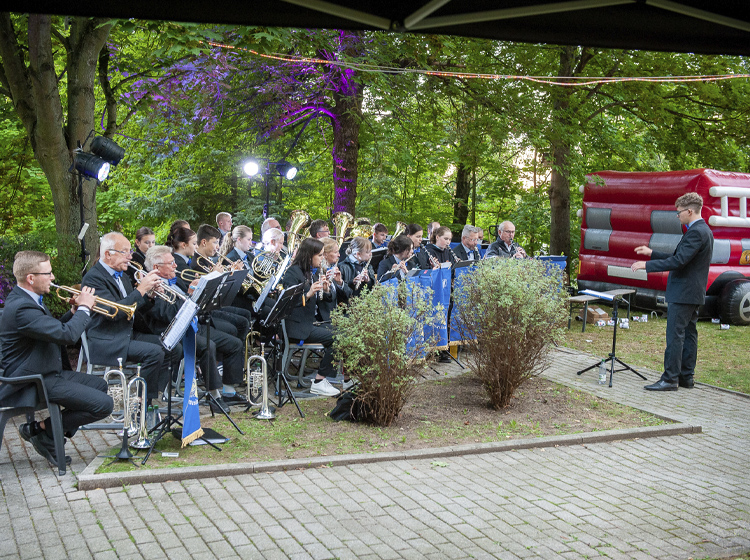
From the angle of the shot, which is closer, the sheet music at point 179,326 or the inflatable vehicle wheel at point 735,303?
the sheet music at point 179,326

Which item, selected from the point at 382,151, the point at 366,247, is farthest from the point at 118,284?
the point at 382,151

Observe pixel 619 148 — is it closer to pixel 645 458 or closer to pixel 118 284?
pixel 645 458

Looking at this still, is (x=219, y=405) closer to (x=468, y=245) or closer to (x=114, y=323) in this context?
(x=114, y=323)

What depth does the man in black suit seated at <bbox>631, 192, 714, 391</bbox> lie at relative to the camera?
8656 mm

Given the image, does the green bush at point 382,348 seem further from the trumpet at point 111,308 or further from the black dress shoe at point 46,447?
the black dress shoe at point 46,447

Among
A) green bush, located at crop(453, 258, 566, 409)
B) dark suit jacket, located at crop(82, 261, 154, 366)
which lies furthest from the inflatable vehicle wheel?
dark suit jacket, located at crop(82, 261, 154, 366)

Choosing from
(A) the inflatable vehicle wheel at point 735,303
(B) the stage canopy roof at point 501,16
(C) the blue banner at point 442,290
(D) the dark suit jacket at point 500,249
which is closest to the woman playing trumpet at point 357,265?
(C) the blue banner at point 442,290

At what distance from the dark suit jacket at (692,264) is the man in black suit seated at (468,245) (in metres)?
2.87

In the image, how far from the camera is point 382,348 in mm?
6512

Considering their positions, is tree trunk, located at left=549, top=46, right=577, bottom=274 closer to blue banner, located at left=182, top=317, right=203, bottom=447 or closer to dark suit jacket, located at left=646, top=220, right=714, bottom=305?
dark suit jacket, located at left=646, top=220, right=714, bottom=305

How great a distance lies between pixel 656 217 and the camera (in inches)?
578

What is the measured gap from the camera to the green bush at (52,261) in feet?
28.5

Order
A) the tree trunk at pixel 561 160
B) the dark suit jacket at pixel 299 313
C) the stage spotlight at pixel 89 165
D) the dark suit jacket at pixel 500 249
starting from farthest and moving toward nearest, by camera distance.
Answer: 1. the tree trunk at pixel 561 160
2. the dark suit jacket at pixel 500 249
3. the stage spotlight at pixel 89 165
4. the dark suit jacket at pixel 299 313

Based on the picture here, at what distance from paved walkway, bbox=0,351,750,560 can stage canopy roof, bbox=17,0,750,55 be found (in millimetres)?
3060
